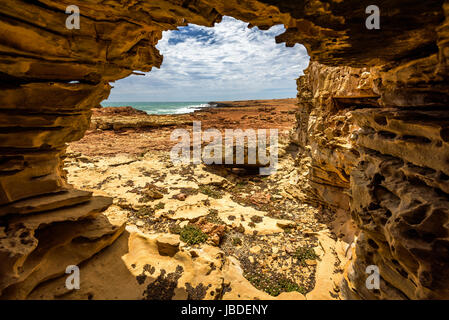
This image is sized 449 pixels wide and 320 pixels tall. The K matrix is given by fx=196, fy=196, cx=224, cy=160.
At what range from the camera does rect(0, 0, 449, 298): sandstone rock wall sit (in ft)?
9.14

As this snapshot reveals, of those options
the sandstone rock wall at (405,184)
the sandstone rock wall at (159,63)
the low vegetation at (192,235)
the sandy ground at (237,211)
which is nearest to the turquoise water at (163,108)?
the sandy ground at (237,211)

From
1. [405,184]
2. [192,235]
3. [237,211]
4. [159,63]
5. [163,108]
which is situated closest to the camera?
[405,184]

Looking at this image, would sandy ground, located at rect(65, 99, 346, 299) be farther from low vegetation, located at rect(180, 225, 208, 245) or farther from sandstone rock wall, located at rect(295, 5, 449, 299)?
sandstone rock wall, located at rect(295, 5, 449, 299)

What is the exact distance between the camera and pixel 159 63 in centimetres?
516

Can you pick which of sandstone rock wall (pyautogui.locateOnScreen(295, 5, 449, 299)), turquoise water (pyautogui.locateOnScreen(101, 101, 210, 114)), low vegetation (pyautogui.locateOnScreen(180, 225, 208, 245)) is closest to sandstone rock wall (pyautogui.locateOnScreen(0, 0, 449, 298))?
sandstone rock wall (pyautogui.locateOnScreen(295, 5, 449, 299))

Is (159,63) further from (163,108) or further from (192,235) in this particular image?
(163,108)

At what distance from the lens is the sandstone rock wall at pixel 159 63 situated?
2.79 metres

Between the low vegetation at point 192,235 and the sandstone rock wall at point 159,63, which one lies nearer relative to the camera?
the sandstone rock wall at point 159,63

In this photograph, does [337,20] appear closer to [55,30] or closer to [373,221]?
[373,221]

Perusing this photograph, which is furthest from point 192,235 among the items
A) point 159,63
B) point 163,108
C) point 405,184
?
point 163,108

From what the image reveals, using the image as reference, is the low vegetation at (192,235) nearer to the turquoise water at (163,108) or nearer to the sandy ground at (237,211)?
the sandy ground at (237,211)

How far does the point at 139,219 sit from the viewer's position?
28.8 feet
